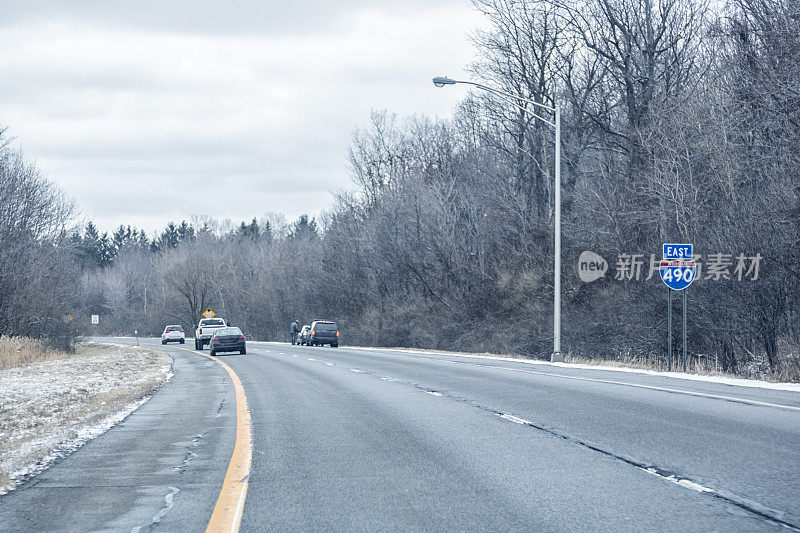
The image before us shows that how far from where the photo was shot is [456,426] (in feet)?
36.4

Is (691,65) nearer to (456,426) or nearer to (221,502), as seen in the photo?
(456,426)

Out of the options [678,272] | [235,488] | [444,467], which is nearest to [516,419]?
[444,467]

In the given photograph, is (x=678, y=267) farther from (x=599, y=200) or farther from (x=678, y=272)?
(x=599, y=200)

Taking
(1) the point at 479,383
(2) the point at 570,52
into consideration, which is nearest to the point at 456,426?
(1) the point at 479,383

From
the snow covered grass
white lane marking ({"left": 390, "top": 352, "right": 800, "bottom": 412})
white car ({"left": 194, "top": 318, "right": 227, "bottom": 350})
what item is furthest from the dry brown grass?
white lane marking ({"left": 390, "top": 352, "right": 800, "bottom": 412})

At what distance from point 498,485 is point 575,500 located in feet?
→ 2.66

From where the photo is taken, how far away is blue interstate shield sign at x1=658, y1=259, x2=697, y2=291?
2120 cm

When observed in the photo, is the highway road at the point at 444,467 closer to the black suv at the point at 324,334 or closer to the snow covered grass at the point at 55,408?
the snow covered grass at the point at 55,408

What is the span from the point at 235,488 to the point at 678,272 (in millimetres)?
16543

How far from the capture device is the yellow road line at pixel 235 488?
6.05 meters

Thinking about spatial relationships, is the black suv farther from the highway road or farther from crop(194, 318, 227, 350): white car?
the highway road

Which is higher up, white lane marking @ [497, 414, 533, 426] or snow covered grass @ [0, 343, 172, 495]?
white lane marking @ [497, 414, 533, 426]

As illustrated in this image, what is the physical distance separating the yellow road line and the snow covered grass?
6.43ft

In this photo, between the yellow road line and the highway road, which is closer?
the yellow road line
